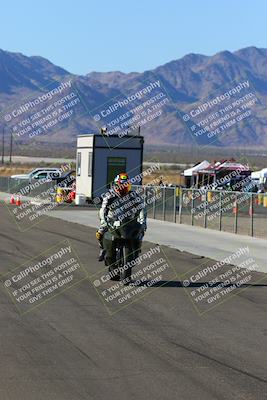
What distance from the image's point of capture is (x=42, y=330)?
10.7 metres

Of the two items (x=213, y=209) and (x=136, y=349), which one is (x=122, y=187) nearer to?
(x=136, y=349)

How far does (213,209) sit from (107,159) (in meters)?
13.3

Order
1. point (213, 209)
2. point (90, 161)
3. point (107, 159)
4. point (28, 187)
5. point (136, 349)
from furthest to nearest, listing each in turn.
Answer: point (28, 187) → point (90, 161) → point (107, 159) → point (213, 209) → point (136, 349)

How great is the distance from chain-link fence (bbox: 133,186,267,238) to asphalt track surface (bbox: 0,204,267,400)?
42.8 feet

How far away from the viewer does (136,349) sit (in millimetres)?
9680

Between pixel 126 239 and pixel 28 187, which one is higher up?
pixel 126 239

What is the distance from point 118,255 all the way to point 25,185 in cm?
4067

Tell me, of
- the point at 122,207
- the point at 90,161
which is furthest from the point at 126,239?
the point at 90,161

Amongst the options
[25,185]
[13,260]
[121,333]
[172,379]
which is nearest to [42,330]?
[121,333]

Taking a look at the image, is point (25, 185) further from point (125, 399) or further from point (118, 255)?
point (125, 399)

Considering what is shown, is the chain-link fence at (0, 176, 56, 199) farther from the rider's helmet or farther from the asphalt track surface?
the asphalt track surface

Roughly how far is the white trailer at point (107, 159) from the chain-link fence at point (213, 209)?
21.6ft

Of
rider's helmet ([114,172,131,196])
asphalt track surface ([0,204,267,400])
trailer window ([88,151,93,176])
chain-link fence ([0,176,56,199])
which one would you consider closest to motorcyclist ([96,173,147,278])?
rider's helmet ([114,172,131,196])

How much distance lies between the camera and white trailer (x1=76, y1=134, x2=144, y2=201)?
42656 millimetres
